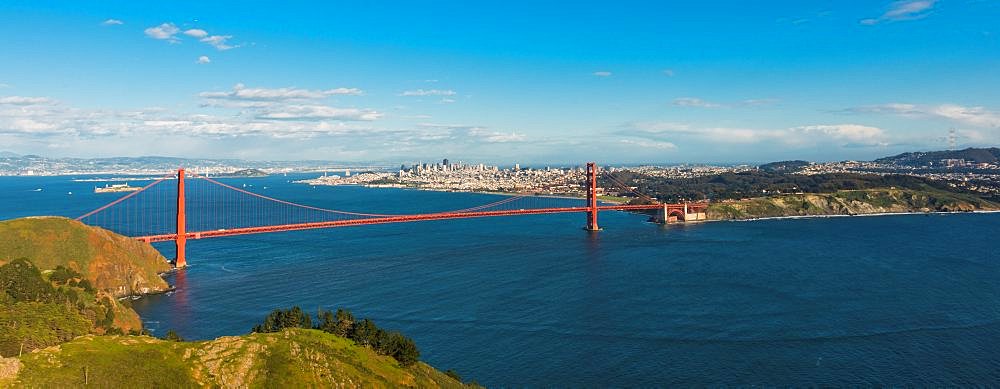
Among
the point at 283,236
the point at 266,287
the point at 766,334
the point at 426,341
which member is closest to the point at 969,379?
the point at 766,334

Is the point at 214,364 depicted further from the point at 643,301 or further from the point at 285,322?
the point at 643,301

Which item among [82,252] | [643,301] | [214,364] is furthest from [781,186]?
[214,364]

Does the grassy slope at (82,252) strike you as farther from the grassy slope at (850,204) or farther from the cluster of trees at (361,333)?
the grassy slope at (850,204)

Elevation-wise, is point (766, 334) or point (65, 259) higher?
point (65, 259)

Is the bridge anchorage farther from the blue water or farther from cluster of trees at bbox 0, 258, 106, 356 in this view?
cluster of trees at bbox 0, 258, 106, 356

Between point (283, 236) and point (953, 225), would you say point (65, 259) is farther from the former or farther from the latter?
point (953, 225)
